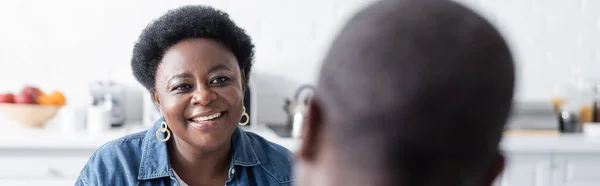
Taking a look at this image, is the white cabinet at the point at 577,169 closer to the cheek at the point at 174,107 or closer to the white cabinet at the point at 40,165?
the cheek at the point at 174,107

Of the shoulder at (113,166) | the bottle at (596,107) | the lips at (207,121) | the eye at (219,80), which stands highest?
the eye at (219,80)

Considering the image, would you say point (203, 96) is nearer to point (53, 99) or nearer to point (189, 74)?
point (189, 74)

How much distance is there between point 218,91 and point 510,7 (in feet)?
6.96

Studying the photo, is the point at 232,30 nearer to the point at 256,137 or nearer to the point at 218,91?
the point at 218,91

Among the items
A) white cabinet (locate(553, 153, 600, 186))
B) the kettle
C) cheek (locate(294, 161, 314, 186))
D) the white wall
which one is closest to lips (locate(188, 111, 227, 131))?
cheek (locate(294, 161, 314, 186))

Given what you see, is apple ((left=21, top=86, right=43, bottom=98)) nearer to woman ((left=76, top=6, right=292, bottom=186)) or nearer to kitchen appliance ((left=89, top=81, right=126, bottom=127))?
kitchen appliance ((left=89, top=81, right=126, bottom=127))

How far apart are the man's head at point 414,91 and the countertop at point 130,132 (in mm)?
→ 1869

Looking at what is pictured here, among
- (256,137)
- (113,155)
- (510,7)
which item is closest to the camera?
(113,155)

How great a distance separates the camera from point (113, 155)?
132 cm

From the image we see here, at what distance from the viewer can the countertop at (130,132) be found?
7.35ft

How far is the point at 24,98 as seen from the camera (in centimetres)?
247

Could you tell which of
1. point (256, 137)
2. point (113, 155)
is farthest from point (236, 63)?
point (113, 155)

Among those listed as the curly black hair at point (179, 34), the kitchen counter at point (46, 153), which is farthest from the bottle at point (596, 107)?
the curly black hair at point (179, 34)

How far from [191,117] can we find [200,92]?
6 cm
